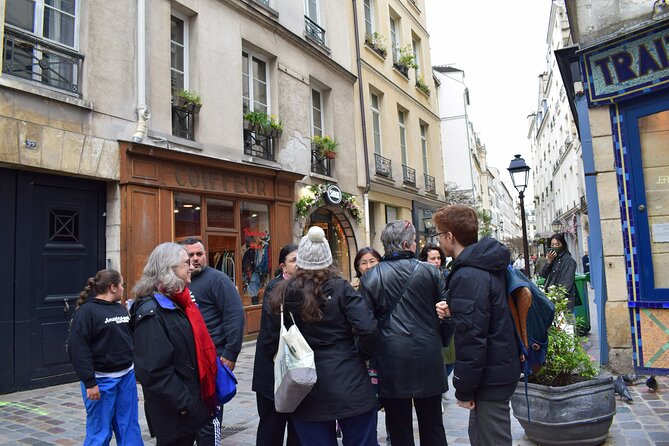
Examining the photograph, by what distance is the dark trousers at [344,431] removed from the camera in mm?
2826

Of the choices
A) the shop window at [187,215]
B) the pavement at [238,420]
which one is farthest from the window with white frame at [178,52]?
the pavement at [238,420]

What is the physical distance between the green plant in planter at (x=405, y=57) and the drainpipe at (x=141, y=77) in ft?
36.6

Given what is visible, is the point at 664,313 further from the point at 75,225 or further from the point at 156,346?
the point at 75,225

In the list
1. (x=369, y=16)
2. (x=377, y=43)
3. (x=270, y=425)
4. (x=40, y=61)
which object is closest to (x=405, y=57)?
(x=377, y=43)

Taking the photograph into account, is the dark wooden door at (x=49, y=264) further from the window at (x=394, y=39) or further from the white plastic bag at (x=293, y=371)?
the window at (x=394, y=39)

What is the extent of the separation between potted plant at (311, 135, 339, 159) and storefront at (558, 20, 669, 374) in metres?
7.54

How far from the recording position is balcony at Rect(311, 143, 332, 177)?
41.0ft

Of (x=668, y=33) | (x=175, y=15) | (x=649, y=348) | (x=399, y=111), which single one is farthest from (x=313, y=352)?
(x=399, y=111)

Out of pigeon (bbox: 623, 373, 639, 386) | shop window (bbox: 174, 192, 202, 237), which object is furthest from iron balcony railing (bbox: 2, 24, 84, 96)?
pigeon (bbox: 623, 373, 639, 386)

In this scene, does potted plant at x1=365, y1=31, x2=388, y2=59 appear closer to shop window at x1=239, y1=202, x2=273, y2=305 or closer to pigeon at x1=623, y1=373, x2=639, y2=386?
shop window at x1=239, y1=202, x2=273, y2=305

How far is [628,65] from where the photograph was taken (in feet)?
17.4

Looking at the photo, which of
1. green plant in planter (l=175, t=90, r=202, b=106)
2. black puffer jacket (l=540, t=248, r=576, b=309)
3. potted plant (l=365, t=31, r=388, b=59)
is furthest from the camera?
potted plant (l=365, t=31, r=388, b=59)

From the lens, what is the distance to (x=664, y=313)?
5.07 metres

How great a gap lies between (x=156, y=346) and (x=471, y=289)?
1.77 m
